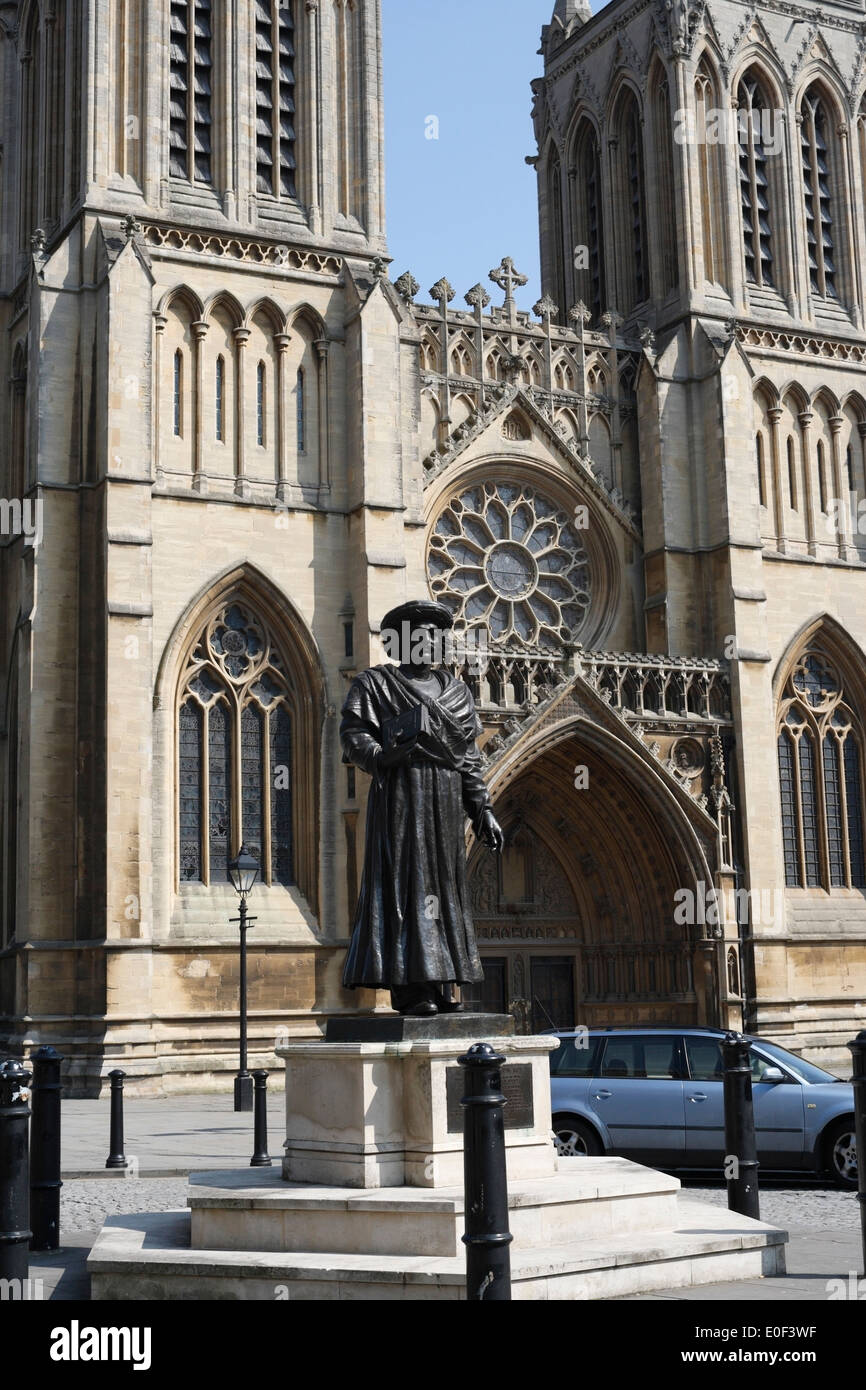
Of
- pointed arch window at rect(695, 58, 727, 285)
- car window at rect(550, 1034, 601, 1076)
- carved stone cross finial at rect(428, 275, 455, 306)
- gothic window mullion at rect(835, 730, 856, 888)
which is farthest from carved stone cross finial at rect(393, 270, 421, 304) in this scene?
car window at rect(550, 1034, 601, 1076)

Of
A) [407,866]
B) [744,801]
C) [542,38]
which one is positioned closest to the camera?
[407,866]

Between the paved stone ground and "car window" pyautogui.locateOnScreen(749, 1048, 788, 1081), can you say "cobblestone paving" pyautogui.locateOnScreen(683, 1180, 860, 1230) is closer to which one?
the paved stone ground

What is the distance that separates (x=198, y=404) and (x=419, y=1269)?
66.9 feet

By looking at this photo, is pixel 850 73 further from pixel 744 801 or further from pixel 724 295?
pixel 744 801

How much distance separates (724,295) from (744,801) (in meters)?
10.0

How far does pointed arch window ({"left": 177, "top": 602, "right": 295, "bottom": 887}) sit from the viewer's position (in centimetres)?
2544

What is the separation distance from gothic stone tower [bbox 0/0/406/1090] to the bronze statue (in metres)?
14.3

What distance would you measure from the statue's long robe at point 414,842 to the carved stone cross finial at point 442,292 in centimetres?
2072

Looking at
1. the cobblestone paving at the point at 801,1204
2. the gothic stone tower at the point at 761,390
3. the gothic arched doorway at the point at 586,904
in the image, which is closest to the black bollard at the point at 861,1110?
the cobblestone paving at the point at 801,1204

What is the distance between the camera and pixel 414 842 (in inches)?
382

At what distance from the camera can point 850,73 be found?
113 ft

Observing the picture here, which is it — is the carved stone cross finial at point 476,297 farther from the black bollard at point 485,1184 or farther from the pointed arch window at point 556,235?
the black bollard at point 485,1184

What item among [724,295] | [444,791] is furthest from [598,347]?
[444,791]

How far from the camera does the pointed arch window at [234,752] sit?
25438mm
